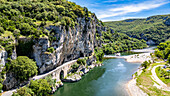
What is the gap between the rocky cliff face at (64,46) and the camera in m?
37.3

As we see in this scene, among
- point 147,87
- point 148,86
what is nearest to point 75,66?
point 147,87

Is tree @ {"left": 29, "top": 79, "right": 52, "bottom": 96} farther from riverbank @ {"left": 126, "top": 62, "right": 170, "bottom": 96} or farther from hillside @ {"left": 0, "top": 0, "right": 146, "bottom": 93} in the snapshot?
riverbank @ {"left": 126, "top": 62, "right": 170, "bottom": 96}

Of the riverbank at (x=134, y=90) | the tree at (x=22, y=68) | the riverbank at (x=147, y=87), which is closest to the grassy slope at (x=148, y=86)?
the riverbank at (x=147, y=87)

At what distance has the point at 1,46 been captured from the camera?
28484mm

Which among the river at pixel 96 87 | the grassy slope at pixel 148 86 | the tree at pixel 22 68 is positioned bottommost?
the river at pixel 96 87

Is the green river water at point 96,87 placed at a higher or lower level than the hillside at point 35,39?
lower

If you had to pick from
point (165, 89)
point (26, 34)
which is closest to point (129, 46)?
point (165, 89)

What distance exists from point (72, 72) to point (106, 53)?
213ft

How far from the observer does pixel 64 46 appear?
48.6 m

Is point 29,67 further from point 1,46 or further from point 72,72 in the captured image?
point 72,72

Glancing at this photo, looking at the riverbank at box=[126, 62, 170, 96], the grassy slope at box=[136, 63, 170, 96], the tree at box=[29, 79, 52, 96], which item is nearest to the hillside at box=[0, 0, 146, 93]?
the tree at box=[29, 79, 52, 96]

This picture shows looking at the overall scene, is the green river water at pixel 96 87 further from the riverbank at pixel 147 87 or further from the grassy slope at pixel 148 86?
the grassy slope at pixel 148 86

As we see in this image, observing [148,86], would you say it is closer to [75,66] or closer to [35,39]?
[75,66]

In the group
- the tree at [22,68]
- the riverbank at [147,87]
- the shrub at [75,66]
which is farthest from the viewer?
the shrub at [75,66]
